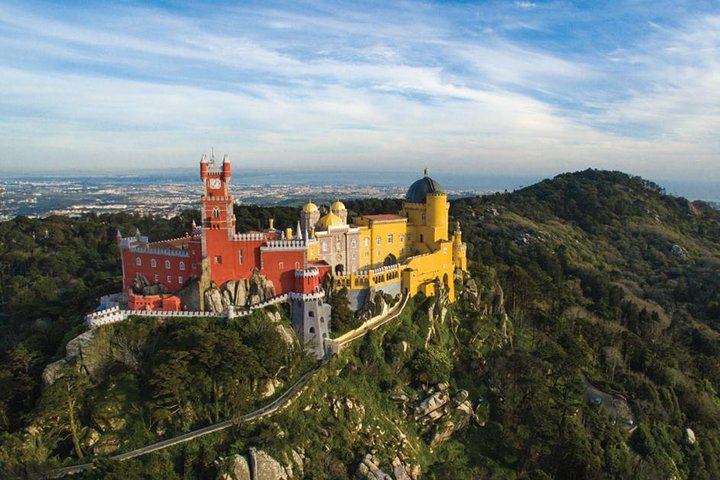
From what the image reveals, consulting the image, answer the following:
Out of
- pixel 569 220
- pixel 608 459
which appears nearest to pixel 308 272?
pixel 608 459

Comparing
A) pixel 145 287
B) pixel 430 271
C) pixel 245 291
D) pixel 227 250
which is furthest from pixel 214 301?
pixel 430 271

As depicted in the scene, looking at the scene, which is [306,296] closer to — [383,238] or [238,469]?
[383,238]

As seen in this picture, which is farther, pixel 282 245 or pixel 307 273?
pixel 282 245

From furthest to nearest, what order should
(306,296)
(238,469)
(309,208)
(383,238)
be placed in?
(383,238)
(309,208)
(306,296)
(238,469)

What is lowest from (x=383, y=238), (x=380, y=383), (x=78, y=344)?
(x=380, y=383)

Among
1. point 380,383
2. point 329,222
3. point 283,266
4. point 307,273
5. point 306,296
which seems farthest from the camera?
point 329,222

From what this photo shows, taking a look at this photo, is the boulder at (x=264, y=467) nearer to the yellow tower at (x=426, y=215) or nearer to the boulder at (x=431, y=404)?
the boulder at (x=431, y=404)

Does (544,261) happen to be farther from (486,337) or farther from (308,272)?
(308,272)
